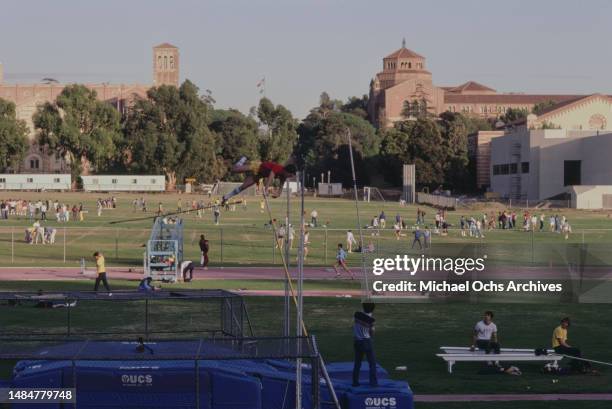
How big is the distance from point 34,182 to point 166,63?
6103cm

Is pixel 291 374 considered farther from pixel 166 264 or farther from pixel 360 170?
pixel 360 170

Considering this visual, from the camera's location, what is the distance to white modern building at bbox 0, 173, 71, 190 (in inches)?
4739

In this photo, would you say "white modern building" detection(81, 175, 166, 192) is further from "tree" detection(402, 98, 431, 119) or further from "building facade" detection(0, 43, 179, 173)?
"tree" detection(402, 98, 431, 119)

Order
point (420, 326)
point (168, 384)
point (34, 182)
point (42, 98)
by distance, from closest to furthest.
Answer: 1. point (168, 384)
2. point (420, 326)
3. point (34, 182)
4. point (42, 98)

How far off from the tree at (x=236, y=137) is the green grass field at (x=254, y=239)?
44644 mm

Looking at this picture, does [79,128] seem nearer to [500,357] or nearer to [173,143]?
[173,143]

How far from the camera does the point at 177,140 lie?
415ft

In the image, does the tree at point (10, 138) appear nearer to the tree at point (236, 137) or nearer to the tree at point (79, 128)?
the tree at point (79, 128)

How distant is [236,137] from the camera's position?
461ft

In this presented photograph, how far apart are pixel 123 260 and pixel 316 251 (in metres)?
9.82

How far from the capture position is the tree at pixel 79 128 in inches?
4843

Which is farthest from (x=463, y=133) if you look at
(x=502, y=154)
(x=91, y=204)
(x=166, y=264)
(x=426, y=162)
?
(x=166, y=264)

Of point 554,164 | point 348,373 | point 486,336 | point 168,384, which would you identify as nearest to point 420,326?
point 486,336

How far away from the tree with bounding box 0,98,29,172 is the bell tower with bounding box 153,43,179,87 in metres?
53.7
